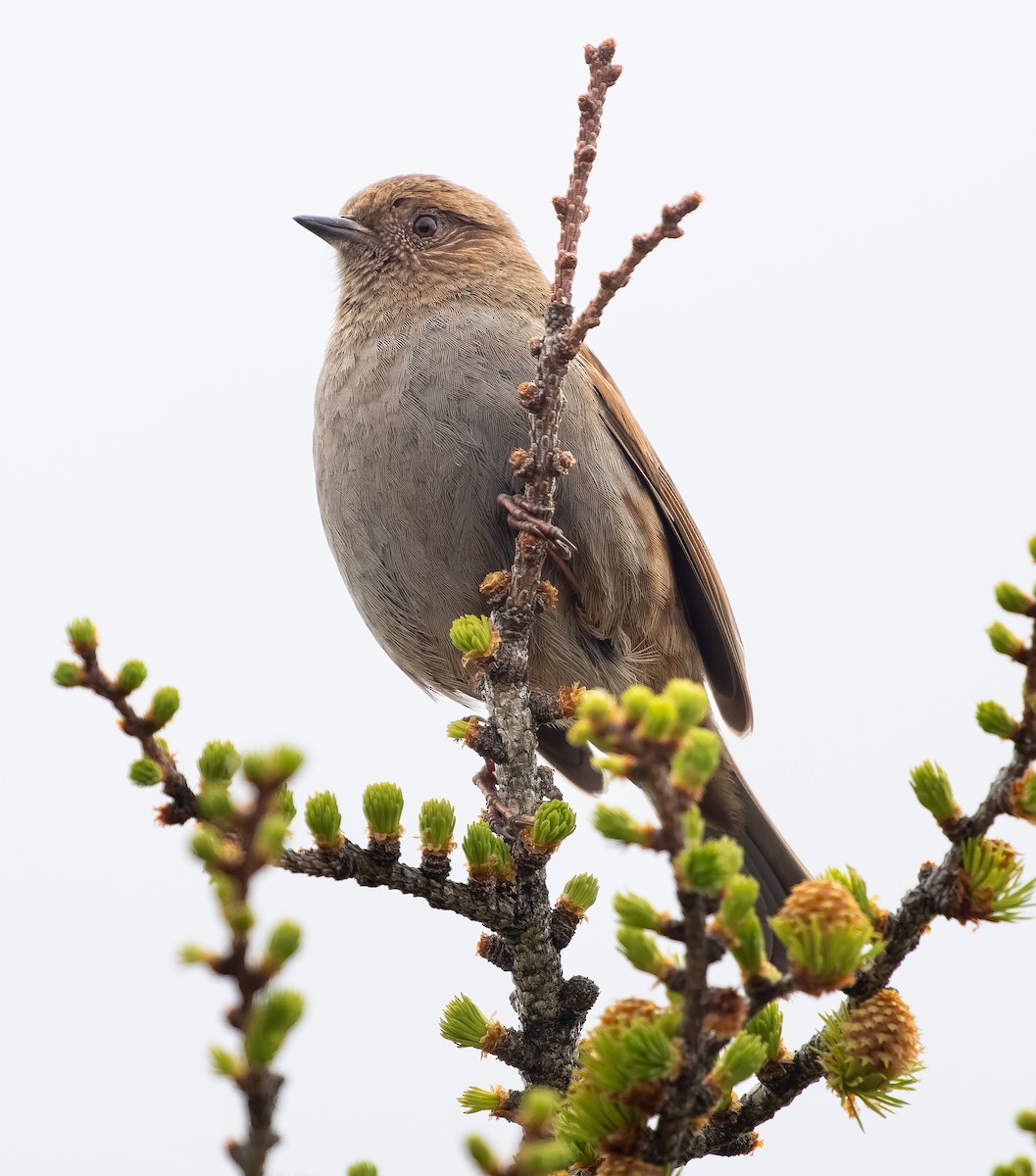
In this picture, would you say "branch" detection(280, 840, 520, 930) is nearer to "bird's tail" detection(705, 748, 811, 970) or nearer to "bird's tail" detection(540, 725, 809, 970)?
"bird's tail" detection(540, 725, 809, 970)

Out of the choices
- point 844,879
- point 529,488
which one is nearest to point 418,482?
point 529,488

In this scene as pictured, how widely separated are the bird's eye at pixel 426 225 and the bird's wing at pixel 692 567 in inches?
33.6

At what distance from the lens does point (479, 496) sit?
13.2 ft

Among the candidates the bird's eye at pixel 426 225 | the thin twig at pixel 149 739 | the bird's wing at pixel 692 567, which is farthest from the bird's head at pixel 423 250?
the thin twig at pixel 149 739

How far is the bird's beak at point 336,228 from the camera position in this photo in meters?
5.15

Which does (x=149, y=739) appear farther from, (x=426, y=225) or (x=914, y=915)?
(x=426, y=225)

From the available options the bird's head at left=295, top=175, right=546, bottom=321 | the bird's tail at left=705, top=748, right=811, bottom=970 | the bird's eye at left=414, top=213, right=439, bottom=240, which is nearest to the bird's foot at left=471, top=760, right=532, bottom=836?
the bird's tail at left=705, top=748, right=811, bottom=970

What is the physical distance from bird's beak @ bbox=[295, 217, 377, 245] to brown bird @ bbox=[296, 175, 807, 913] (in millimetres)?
14

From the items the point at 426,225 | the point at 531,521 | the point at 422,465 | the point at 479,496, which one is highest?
the point at 426,225

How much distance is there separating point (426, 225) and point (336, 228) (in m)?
0.37

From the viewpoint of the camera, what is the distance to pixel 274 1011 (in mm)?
1461

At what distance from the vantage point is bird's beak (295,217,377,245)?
515 cm

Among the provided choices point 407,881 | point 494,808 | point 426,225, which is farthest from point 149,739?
point 426,225

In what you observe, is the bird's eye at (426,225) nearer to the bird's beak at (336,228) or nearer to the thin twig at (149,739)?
the bird's beak at (336,228)
